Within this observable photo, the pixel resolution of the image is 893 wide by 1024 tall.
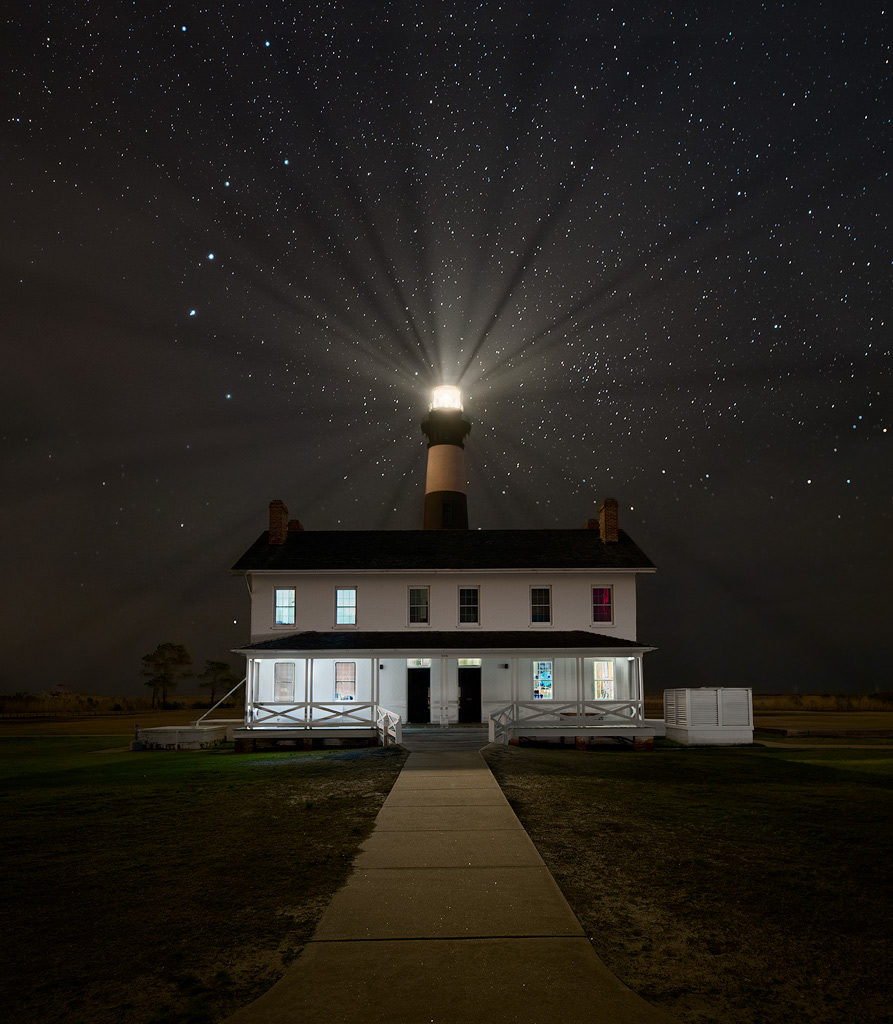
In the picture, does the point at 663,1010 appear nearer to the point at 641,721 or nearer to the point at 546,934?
the point at 546,934

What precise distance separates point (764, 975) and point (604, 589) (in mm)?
26800

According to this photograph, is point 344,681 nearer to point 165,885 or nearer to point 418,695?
point 418,695

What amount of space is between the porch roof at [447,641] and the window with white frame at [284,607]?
2.28ft

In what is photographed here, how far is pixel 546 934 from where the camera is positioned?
5.82m

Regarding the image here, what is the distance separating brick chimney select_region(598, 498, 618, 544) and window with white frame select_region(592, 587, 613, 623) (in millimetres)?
2635

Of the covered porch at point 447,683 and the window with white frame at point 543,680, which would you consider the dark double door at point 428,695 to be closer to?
the covered porch at point 447,683

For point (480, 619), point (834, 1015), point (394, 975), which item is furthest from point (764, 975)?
point (480, 619)

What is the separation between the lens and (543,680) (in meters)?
30.6

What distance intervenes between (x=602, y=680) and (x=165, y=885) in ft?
80.8

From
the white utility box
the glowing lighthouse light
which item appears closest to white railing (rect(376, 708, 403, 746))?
the white utility box

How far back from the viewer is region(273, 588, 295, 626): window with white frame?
3184 centimetres

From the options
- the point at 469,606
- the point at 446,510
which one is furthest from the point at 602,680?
the point at 446,510

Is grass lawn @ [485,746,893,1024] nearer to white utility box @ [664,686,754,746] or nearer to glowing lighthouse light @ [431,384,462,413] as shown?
white utility box @ [664,686,754,746]

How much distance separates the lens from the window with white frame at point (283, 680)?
30.3 m
